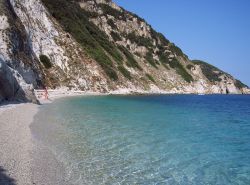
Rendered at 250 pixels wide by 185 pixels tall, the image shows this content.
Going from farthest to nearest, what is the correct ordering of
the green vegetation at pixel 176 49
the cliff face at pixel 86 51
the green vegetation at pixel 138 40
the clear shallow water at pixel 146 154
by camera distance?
the green vegetation at pixel 176 49, the green vegetation at pixel 138 40, the cliff face at pixel 86 51, the clear shallow water at pixel 146 154

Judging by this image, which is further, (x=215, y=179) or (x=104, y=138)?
(x=104, y=138)

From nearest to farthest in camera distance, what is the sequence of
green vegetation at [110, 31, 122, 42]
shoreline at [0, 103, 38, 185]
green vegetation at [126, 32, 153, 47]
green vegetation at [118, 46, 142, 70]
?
1. shoreline at [0, 103, 38, 185]
2. green vegetation at [118, 46, 142, 70]
3. green vegetation at [110, 31, 122, 42]
4. green vegetation at [126, 32, 153, 47]

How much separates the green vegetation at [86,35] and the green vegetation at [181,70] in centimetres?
2966

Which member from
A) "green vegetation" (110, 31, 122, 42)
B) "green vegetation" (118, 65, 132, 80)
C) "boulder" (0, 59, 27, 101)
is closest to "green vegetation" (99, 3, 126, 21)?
Result: "green vegetation" (110, 31, 122, 42)

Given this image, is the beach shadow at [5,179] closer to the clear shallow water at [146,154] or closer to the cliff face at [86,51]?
the clear shallow water at [146,154]

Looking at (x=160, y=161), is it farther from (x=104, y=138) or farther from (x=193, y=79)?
(x=193, y=79)

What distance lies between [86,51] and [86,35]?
25.6ft

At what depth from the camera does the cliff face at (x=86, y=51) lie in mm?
52534

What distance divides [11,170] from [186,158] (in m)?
6.62

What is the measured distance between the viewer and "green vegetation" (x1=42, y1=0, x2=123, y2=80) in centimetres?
8109

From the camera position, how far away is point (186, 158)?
13055 millimetres

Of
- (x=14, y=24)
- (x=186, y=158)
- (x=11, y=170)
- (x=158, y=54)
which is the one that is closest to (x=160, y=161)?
(x=186, y=158)

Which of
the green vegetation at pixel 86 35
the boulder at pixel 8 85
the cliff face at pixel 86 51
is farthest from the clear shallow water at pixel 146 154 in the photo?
the green vegetation at pixel 86 35

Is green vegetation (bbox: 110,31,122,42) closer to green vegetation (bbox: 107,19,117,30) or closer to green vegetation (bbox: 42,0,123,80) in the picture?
green vegetation (bbox: 107,19,117,30)
